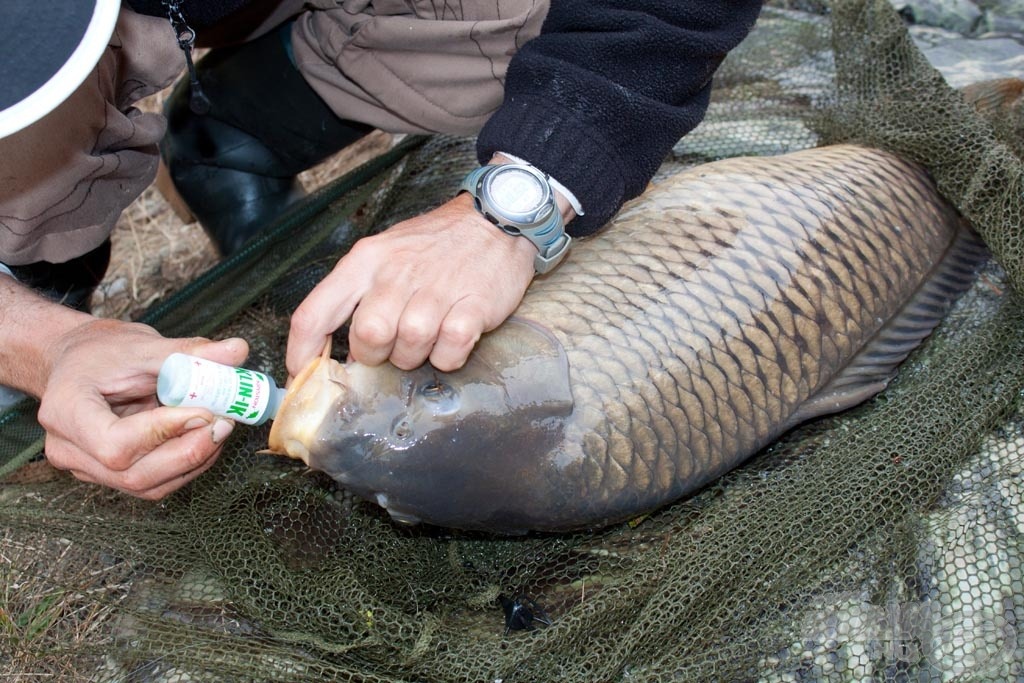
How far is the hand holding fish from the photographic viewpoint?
126cm

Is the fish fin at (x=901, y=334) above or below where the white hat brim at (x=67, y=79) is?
below

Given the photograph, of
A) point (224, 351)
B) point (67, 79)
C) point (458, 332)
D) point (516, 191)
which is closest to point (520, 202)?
point (516, 191)

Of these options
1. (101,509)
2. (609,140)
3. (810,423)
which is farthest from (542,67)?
(101,509)

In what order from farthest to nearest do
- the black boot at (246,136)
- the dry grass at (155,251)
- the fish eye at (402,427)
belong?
the dry grass at (155,251) → the black boot at (246,136) → the fish eye at (402,427)

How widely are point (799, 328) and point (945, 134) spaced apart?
2.05ft

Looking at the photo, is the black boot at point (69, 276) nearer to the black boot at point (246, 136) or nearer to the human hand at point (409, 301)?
the black boot at point (246, 136)

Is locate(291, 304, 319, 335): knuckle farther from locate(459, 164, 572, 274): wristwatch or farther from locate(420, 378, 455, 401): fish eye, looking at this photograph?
locate(459, 164, 572, 274): wristwatch

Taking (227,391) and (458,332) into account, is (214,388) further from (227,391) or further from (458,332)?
(458,332)

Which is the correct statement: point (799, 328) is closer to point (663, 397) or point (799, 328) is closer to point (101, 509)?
point (663, 397)

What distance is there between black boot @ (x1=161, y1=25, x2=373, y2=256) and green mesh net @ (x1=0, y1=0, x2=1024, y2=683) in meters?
0.52

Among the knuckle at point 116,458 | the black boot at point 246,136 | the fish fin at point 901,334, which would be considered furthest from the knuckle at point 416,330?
the black boot at point 246,136

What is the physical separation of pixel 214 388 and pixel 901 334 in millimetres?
1312

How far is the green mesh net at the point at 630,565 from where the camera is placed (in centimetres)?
149

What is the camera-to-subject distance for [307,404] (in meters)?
1.29
